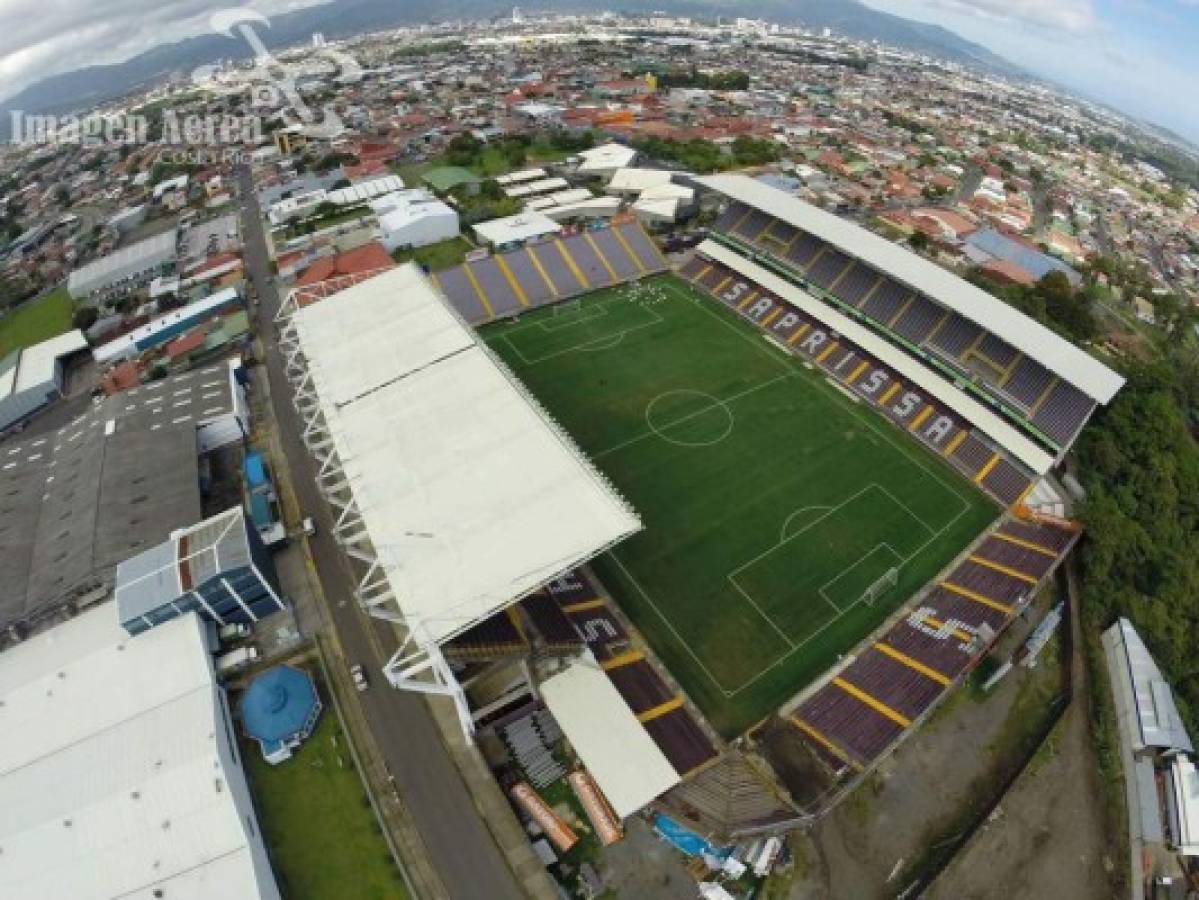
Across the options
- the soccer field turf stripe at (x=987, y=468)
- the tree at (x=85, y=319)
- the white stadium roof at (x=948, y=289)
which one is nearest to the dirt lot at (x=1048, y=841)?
the soccer field turf stripe at (x=987, y=468)

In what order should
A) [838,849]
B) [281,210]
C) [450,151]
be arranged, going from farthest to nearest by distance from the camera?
[450,151] < [281,210] < [838,849]

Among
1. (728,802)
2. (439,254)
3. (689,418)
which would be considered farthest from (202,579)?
(439,254)

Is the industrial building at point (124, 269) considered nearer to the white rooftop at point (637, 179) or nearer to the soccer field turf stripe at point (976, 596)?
the white rooftop at point (637, 179)

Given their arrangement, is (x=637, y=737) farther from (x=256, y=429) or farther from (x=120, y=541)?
(x=256, y=429)

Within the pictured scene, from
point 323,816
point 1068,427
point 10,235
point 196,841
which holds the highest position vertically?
point 1068,427

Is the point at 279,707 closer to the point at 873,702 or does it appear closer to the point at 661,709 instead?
the point at 661,709

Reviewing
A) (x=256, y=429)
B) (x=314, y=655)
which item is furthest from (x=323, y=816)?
(x=256, y=429)

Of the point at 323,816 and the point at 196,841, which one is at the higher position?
the point at 196,841
